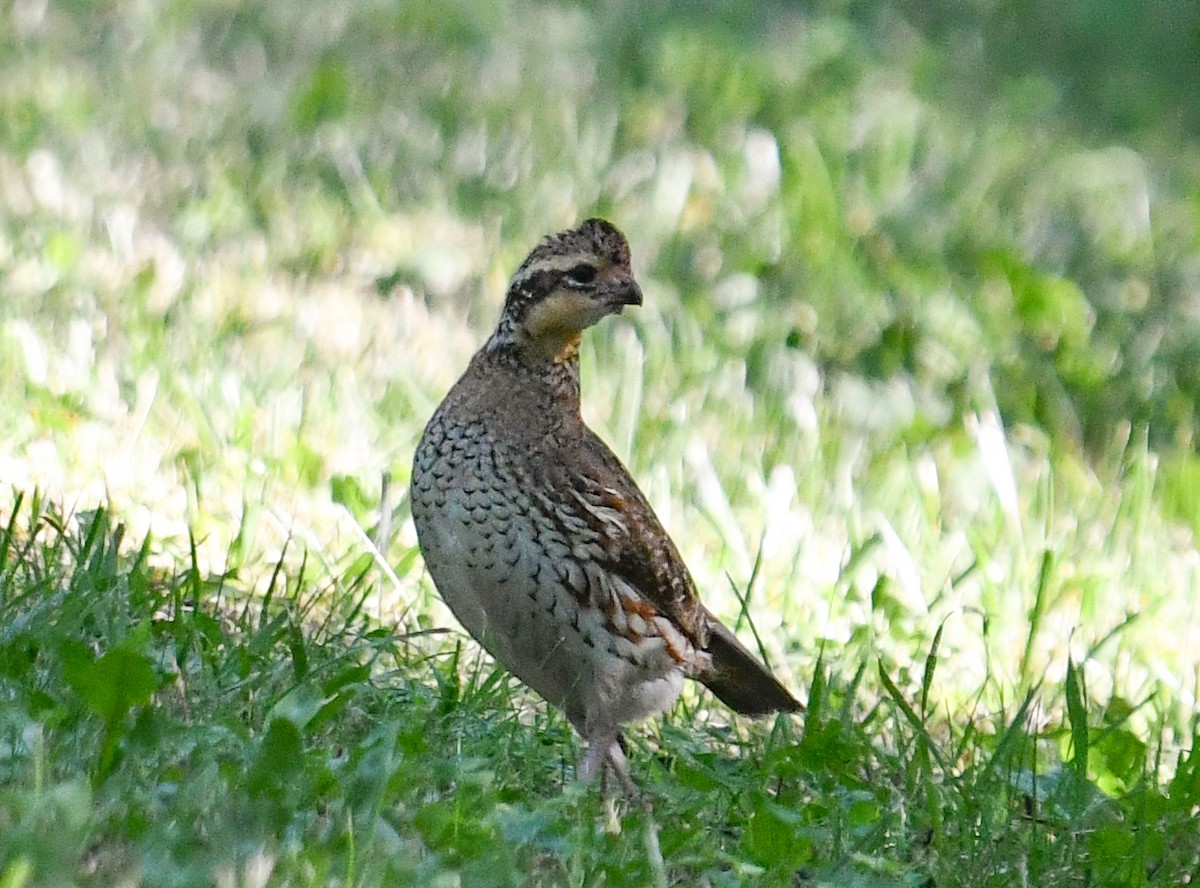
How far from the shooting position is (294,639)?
494 cm

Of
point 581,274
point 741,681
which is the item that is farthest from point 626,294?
point 741,681

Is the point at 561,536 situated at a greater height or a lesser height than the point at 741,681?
greater

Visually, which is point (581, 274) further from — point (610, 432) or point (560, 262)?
point (610, 432)

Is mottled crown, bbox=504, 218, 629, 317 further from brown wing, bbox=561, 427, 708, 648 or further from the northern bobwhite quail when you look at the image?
brown wing, bbox=561, 427, 708, 648

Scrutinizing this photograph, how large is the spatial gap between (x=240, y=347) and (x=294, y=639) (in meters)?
2.78

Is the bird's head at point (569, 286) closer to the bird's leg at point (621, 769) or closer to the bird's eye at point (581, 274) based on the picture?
the bird's eye at point (581, 274)

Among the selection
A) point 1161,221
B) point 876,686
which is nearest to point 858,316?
point 1161,221

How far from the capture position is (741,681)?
581 centimetres

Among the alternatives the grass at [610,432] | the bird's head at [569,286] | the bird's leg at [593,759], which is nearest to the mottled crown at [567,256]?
the bird's head at [569,286]

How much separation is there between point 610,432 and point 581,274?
2.07 metres

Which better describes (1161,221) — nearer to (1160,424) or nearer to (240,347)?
(1160,424)

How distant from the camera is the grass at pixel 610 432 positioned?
14.4 feet

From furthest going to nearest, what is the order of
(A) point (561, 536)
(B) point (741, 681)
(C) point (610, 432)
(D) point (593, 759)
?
(C) point (610, 432) < (B) point (741, 681) < (A) point (561, 536) < (D) point (593, 759)

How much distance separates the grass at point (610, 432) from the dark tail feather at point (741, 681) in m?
0.11
